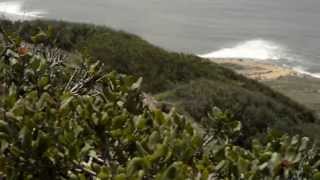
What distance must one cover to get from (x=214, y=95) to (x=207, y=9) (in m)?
23.7

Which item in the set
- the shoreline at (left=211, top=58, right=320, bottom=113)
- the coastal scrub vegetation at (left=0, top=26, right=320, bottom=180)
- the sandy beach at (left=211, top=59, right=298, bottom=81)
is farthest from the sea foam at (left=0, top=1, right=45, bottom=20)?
the coastal scrub vegetation at (left=0, top=26, right=320, bottom=180)

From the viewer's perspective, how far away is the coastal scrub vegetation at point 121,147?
6.91ft

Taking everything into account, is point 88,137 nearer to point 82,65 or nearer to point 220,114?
point 220,114

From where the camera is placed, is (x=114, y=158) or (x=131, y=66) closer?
(x=114, y=158)

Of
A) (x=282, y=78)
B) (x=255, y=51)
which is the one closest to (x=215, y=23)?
(x=255, y=51)

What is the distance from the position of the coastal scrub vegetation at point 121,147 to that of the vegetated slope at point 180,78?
8812 millimetres

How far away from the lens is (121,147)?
2352 millimetres

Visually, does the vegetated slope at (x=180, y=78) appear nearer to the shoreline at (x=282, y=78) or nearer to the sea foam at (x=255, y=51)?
the shoreline at (x=282, y=78)

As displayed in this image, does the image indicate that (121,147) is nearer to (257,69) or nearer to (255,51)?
(257,69)

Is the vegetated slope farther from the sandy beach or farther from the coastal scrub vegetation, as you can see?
the sandy beach

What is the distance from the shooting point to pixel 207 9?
120 feet

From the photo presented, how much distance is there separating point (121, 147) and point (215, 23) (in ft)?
102

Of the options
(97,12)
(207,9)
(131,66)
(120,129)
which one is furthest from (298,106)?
(207,9)

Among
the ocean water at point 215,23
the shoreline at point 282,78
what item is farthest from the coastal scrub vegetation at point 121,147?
the ocean water at point 215,23
